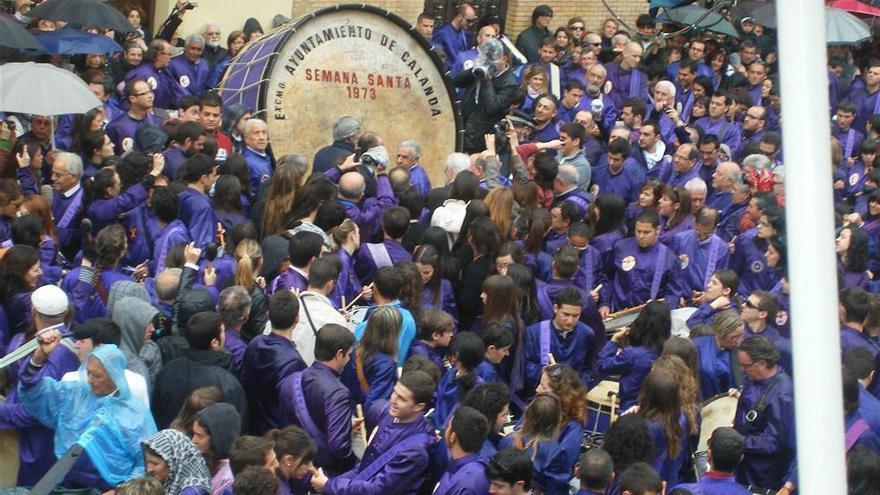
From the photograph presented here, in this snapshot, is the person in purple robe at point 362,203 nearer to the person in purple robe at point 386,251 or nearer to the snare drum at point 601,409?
the person in purple robe at point 386,251

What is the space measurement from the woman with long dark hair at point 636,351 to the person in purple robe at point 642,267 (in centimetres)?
167

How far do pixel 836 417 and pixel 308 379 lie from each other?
186 inches

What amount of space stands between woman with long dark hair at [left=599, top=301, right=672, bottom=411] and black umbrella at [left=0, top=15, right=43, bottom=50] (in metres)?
5.72

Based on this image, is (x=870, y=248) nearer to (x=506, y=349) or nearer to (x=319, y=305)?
(x=506, y=349)

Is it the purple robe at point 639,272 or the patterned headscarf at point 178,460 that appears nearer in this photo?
the patterned headscarf at point 178,460

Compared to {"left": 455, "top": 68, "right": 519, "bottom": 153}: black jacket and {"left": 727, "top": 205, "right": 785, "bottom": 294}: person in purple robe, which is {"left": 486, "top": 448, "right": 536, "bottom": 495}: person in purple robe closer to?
{"left": 727, "top": 205, "right": 785, "bottom": 294}: person in purple robe

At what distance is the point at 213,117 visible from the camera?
10.8 m

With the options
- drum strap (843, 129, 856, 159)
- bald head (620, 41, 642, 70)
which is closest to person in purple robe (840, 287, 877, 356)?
drum strap (843, 129, 856, 159)

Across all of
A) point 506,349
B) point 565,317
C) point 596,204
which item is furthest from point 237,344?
point 596,204

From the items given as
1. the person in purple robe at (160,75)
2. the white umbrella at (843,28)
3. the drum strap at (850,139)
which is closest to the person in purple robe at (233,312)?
Answer: the person in purple robe at (160,75)

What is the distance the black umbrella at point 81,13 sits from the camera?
12156mm

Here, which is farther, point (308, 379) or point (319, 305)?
point (319, 305)

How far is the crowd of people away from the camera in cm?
607

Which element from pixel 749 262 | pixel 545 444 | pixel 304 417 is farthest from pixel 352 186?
pixel 545 444
